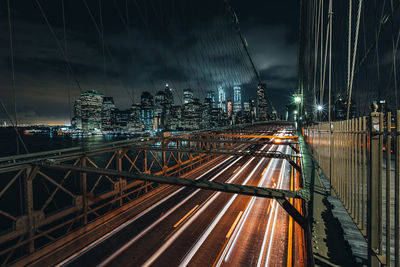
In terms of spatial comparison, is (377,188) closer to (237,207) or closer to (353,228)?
(353,228)

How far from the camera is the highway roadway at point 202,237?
718 centimetres

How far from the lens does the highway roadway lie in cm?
718

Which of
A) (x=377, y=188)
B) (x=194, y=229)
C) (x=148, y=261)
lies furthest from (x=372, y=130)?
(x=194, y=229)

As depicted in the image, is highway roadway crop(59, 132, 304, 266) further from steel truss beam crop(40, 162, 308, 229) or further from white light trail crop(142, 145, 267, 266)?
steel truss beam crop(40, 162, 308, 229)

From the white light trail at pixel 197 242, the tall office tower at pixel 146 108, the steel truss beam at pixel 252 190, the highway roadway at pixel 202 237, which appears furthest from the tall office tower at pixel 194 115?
the steel truss beam at pixel 252 190

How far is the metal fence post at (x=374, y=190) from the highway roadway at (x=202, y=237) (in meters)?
5.72

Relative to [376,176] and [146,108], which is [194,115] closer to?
[146,108]

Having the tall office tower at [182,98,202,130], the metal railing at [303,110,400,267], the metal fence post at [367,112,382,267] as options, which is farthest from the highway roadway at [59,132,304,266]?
the tall office tower at [182,98,202,130]

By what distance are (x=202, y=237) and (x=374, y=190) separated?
7796 millimetres

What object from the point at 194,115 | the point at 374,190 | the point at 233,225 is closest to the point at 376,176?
the point at 374,190

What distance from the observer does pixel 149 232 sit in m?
9.03

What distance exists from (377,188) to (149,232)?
8.99 meters

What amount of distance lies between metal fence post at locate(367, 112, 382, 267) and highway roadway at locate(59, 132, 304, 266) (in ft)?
18.8

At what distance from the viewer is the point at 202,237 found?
28.5 ft
